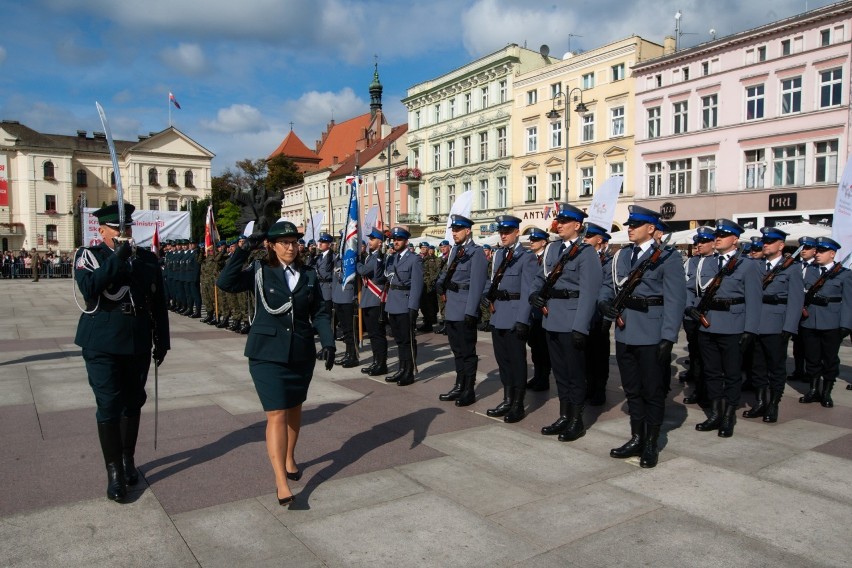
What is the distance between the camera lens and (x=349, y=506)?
436cm

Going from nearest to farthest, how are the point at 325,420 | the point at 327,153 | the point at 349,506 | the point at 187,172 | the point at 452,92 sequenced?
the point at 349,506, the point at 325,420, the point at 452,92, the point at 187,172, the point at 327,153

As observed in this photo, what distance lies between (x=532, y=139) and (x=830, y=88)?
18785mm

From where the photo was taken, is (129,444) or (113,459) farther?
(129,444)

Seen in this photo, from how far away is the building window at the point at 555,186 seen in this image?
42.0 meters

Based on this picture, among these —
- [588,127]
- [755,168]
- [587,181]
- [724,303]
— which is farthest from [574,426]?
[588,127]

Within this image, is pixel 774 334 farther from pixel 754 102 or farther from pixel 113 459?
pixel 754 102

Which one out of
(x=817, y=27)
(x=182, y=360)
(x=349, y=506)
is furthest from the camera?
(x=817, y=27)

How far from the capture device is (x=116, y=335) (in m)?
4.47

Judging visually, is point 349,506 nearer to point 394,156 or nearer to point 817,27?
point 817,27

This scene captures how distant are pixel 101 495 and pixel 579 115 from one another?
3911 centimetres

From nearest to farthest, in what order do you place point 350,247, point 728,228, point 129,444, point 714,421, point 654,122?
1. point 129,444
2. point 714,421
3. point 728,228
4. point 350,247
5. point 654,122

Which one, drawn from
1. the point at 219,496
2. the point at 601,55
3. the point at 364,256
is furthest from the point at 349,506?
the point at 601,55

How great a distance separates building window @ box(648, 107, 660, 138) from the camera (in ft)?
118

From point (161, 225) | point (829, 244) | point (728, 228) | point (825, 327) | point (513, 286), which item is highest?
point (161, 225)
